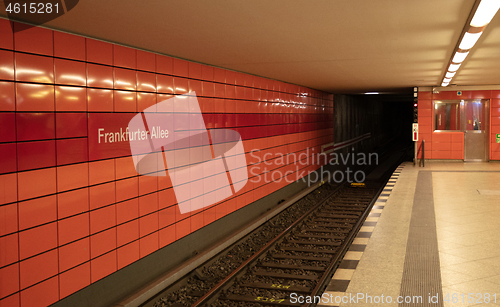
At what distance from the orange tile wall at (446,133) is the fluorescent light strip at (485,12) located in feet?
35.1

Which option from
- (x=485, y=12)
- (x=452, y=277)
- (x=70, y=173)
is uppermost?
(x=485, y=12)

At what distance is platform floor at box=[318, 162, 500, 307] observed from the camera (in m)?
4.10

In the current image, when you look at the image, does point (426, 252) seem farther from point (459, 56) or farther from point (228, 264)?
point (459, 56)

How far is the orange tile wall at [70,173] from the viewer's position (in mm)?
3484

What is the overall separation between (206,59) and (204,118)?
37.1 inches

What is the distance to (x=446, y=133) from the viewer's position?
1427cm

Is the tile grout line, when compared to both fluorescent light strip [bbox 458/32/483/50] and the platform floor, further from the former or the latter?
fluorescent light strip [bbox 458/32/483/50]

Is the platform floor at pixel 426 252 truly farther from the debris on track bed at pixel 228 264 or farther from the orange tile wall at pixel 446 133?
the orange tile wall at pixel 446 133

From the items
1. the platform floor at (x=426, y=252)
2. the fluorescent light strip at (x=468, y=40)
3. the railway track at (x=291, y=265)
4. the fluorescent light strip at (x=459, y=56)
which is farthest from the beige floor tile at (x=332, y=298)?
the fluorescent light strip at (x=459, y=56)

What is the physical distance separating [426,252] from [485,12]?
120 inches

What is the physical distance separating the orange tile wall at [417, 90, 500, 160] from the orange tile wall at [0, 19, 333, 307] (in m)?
10.5

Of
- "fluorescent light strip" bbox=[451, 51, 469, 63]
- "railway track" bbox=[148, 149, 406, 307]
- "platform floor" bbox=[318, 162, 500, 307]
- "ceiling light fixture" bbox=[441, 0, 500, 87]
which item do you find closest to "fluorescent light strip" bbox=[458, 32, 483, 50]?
"ceiling light fixture" bbox=[441, 0, 500, 87]

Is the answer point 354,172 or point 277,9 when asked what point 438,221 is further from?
point 354,172

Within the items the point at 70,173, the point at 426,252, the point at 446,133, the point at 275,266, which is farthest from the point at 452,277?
the point at 446,133
